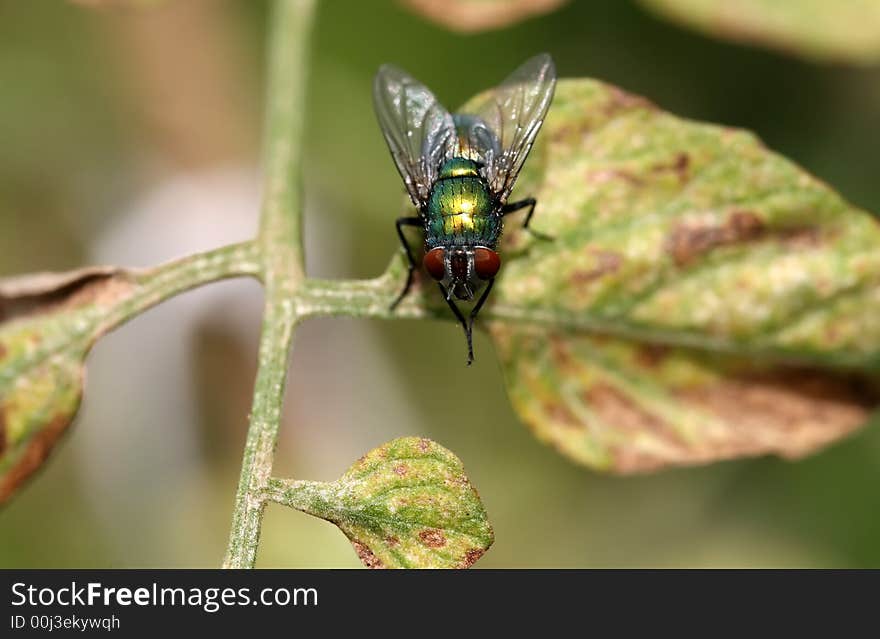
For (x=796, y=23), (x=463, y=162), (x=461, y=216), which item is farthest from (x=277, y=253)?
(x=796, y=23)

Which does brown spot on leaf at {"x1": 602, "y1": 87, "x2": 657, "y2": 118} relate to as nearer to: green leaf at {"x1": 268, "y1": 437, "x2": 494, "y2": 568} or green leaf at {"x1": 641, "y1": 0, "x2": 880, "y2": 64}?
green leaf at {"x1": 641, "y1": 0, "x2": 880, "y2": 64}

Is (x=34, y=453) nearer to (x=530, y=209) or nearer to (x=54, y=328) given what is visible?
(x=54, y=328)

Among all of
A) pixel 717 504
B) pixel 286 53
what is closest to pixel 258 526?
pixel 286 53

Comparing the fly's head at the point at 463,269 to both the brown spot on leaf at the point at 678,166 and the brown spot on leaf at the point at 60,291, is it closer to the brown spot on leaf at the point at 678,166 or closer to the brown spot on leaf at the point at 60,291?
the brown spot on leaf at the point at 678,166

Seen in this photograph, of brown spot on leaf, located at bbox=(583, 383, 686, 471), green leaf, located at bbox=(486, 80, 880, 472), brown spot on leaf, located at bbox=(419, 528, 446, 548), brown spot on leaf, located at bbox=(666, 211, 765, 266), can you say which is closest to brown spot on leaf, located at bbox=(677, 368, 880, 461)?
green leaf, located at bbox=(486, 80, 880, 472)

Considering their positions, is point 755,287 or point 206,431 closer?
point 755,287

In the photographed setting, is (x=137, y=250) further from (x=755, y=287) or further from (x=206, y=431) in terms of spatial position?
(x=755, y=287)
